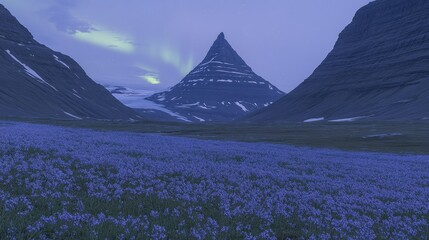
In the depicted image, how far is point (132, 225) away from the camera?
925 cm

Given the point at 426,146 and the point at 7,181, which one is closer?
the point at 7,181

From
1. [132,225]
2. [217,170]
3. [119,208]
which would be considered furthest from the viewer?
[217,170]

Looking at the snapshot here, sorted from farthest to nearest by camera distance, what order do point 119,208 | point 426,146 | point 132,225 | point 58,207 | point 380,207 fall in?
point 426,146 < point 380,207 < point 119,208 < point 58,207 < point 132,225

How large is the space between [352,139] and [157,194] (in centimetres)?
7822

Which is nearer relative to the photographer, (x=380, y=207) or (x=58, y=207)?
(x=58, y=207)

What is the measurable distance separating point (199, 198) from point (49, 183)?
4941 mm

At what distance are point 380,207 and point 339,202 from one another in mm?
1483

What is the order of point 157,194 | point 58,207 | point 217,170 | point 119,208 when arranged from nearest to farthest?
1. point 58,207
2. point 119,208
3. point 157,194
4. point 217,170

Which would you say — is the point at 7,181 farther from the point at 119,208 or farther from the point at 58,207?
the point at 119,208

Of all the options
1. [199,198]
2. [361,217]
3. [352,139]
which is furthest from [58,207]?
[352,139]

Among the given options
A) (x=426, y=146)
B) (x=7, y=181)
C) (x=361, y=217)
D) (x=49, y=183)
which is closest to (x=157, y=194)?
(x=49, y=183)

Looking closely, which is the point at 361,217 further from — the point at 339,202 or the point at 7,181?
the point at 7,181

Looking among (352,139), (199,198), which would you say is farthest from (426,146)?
(199,198)

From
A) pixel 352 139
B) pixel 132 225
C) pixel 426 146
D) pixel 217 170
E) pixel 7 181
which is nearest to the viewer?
pixel 132 225
